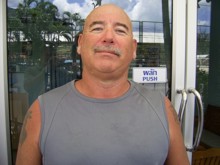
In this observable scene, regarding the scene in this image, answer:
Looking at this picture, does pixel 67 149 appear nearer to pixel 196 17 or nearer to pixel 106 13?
pixel 106 13

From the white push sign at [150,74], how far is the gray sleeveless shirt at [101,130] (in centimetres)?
65

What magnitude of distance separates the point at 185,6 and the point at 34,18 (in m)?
1.07

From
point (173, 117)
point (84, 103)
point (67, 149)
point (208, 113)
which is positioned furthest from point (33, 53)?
point (208, 113)

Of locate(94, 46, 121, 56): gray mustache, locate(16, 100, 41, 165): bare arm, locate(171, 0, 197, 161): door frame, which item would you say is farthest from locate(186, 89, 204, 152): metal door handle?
locate(16, 100, 41, 165): bare arm

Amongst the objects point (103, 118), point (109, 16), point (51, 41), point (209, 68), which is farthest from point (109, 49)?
point (209, 68)

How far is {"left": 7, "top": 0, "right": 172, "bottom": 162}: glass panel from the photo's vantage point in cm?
181

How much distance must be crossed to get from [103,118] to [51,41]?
0.86m

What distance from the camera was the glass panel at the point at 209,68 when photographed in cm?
211

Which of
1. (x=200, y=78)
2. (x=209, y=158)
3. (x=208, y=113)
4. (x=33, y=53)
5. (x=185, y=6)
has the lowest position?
(x=209, y=158)

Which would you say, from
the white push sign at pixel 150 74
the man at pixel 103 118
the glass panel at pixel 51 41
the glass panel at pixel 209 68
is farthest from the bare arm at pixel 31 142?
the glass panel at pixel 209 68

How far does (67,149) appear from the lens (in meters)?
1.18

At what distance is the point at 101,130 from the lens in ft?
3.98

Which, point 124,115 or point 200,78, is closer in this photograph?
point 124,115

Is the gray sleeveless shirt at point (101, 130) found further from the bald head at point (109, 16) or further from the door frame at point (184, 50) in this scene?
the door frame at point (184, 50)
